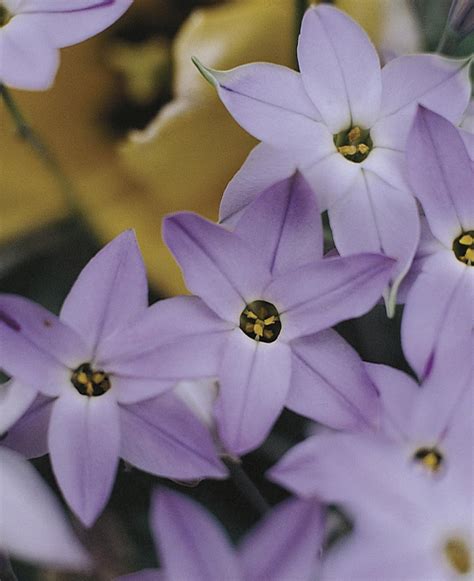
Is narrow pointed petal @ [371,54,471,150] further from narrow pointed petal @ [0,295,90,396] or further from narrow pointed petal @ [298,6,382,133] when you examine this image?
narrow pointed petal @ [0,295,90,396]

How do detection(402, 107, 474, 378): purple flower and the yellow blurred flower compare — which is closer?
detection(402, 107, 474, 378): purple flower

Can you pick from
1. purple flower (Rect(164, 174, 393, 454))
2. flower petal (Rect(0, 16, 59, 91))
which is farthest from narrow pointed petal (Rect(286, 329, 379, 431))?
flower petal (Rect(0, 16, 59, 91))

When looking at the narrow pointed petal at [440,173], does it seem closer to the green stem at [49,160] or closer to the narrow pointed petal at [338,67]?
the narrow pointed petal at [338,67]

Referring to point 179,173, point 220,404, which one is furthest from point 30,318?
point 179,173

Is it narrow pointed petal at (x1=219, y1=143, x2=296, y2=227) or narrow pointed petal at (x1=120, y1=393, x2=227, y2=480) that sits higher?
narrow pointed petal at (x1=219, y1=143, x2=296, y2=227)

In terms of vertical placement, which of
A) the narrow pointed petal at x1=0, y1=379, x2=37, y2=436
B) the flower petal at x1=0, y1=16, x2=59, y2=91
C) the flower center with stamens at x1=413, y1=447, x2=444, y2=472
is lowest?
the flower center with stamens at x1=413, y1=447, x2=444, y2=472

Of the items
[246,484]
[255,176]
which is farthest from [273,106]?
[246,484]
